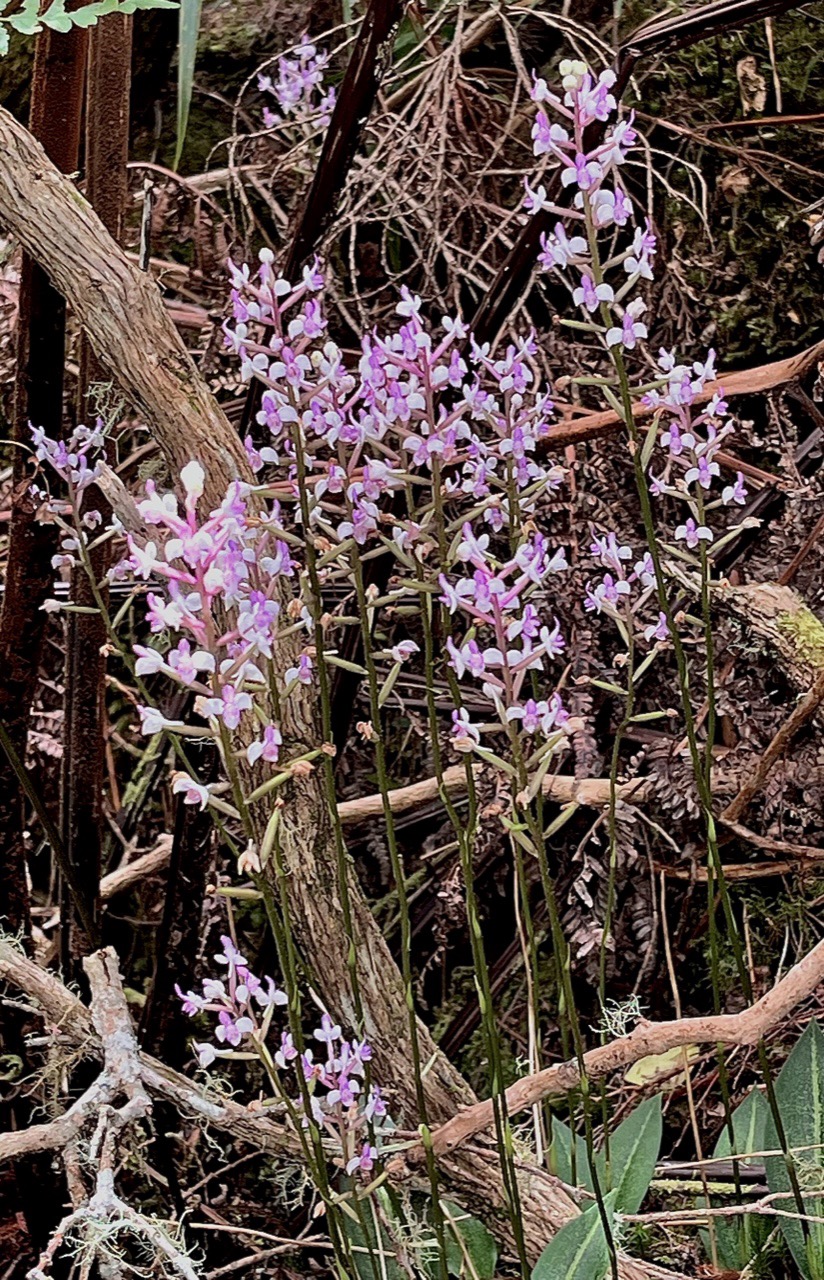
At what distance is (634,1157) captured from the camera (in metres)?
0.77

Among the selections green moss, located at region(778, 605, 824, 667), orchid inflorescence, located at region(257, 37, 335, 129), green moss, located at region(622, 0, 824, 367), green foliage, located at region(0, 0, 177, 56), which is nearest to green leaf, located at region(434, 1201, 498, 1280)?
green moss, located at region(778, 605, 824, 667)

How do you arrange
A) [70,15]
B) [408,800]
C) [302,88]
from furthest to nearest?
[302,88]
[408,800]
[70,15]

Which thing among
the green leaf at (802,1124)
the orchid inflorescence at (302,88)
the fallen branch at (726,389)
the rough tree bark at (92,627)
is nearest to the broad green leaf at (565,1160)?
the green leaf at (802,1124)

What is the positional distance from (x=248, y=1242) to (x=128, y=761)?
0.58 meters

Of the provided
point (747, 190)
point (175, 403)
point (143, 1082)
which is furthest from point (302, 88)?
point (143, 1082)

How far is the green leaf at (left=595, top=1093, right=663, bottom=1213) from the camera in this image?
0.76 m

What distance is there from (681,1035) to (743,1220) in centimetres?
24

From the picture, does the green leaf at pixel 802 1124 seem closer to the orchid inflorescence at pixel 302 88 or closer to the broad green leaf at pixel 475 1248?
the broad green leaf at pixel 475 1248

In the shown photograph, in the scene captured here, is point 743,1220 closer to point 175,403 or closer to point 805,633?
point 805,633

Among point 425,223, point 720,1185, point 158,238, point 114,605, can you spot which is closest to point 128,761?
point 114,605

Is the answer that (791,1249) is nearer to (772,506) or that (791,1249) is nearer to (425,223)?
(772,506)

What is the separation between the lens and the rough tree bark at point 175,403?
67 centimetres

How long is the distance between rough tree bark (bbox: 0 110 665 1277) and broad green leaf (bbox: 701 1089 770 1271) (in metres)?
0.11

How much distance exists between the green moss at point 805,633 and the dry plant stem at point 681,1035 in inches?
12.6
